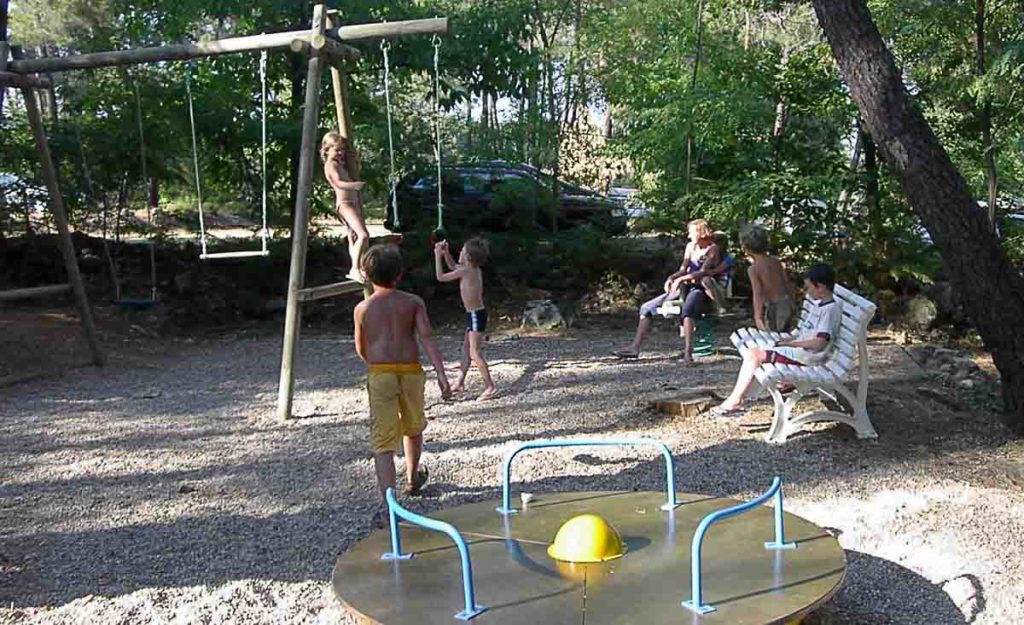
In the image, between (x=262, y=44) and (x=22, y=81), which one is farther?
(x=22, y=81)

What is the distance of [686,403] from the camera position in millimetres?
7062

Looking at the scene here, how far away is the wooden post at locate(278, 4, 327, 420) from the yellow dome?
369 centimetres

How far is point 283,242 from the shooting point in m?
13.6

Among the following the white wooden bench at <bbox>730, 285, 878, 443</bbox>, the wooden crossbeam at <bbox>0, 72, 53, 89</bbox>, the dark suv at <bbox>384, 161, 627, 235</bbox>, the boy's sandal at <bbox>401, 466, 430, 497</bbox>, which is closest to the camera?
the boy's sandal at <bbox>401, 466, 430, 497</bbox>

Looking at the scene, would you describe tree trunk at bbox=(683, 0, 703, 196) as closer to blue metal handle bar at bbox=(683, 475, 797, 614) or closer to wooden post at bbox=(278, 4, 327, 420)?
wooden post at bbox=(278, 4, 327, 420)

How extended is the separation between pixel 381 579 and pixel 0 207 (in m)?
11.7

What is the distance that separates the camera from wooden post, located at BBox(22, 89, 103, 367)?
28.9 ft

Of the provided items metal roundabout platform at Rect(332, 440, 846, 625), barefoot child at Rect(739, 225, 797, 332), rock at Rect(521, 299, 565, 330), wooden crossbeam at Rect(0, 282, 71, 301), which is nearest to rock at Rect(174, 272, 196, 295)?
wooden crossbeam at Rect(0, 282, 71, 301)

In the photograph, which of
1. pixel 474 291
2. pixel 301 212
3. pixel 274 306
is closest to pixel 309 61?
pixel 301 212

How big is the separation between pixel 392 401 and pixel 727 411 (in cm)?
276

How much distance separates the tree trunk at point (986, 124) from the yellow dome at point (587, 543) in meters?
8.37

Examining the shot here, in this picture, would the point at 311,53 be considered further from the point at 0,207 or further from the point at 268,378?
the point at 0,207

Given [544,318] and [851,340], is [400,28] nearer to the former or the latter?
[851,340]

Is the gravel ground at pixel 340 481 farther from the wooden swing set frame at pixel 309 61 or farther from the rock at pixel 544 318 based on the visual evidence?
the rock at pixel 544 318
